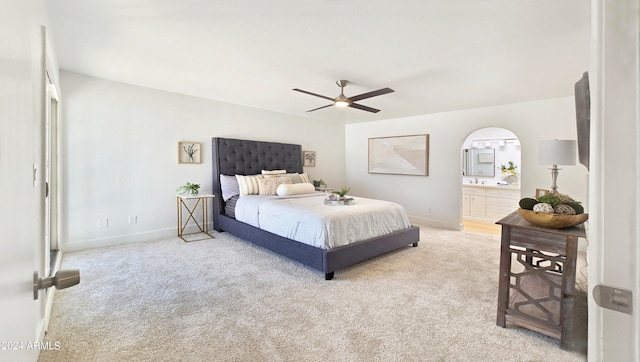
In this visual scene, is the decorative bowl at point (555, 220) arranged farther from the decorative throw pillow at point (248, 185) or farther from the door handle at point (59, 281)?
the decorative throw pillow at point (248, 185)

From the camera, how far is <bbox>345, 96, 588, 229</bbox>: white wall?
435 cm

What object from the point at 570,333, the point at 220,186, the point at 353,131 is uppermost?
the point at 353,131

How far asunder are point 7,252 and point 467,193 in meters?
7.17

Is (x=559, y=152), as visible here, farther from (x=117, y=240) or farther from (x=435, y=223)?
(x=117, y=240)

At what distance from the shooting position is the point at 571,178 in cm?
429

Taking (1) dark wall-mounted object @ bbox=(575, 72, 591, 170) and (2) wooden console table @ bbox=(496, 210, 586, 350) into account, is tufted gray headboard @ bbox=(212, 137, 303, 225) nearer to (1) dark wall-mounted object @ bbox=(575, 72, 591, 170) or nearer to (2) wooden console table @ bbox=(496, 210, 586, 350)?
(2) wooden console table @ bbox=(496, 210, 586, 350)

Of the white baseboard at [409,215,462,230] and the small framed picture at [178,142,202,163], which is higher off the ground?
the small framed picture at [178,142,202,163]

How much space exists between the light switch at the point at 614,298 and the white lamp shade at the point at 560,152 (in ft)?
8.27

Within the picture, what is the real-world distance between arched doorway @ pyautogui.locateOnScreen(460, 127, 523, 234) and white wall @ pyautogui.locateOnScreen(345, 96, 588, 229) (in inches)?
15.0

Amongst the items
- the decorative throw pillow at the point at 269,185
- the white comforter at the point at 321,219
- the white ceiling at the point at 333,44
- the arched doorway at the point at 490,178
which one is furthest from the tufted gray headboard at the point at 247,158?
the arched doorway at the point at 490,178

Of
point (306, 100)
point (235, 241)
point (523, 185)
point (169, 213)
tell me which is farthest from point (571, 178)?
point (169, 213)

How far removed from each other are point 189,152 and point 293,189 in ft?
6.44

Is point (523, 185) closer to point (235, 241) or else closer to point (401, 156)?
point (401, 156)

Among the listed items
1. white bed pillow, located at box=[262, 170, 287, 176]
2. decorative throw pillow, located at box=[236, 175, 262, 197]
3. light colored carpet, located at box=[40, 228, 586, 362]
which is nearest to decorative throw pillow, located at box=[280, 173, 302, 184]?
white bed pillow, located at box=[262, 170, 287, 176]
